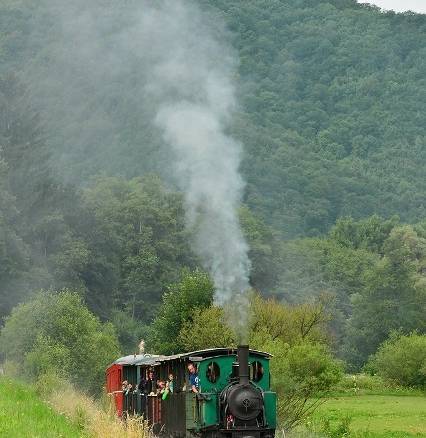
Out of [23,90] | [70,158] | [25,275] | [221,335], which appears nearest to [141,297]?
[25,275]

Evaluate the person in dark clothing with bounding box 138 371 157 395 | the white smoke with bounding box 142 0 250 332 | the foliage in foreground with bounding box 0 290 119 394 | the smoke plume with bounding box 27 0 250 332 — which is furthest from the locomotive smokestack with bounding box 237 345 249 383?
the foliage in foreground with bounding box 0 290 119 394

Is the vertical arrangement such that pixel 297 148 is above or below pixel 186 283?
above

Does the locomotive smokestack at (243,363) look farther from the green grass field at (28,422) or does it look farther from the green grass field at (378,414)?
the green grass field at (378,414)

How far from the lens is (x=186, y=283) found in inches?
2785

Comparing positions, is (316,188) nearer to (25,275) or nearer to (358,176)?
(358,176)

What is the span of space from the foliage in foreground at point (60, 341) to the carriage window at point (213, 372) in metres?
28.9

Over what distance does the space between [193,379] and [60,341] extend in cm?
3398

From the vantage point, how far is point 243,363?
26984mm

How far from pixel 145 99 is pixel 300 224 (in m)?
34.4

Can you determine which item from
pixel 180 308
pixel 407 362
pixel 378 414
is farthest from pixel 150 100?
pixel 378 414

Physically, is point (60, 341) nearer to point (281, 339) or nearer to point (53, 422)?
point (281, 339)

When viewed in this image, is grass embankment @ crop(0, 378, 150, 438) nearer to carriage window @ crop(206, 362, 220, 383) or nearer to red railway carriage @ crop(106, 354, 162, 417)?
carriage window @ crop(206, 362, 220, 383)

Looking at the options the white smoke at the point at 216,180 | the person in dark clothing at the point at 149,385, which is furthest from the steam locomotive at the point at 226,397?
the white smoke at the point at 216,180

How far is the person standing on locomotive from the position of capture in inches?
1077
